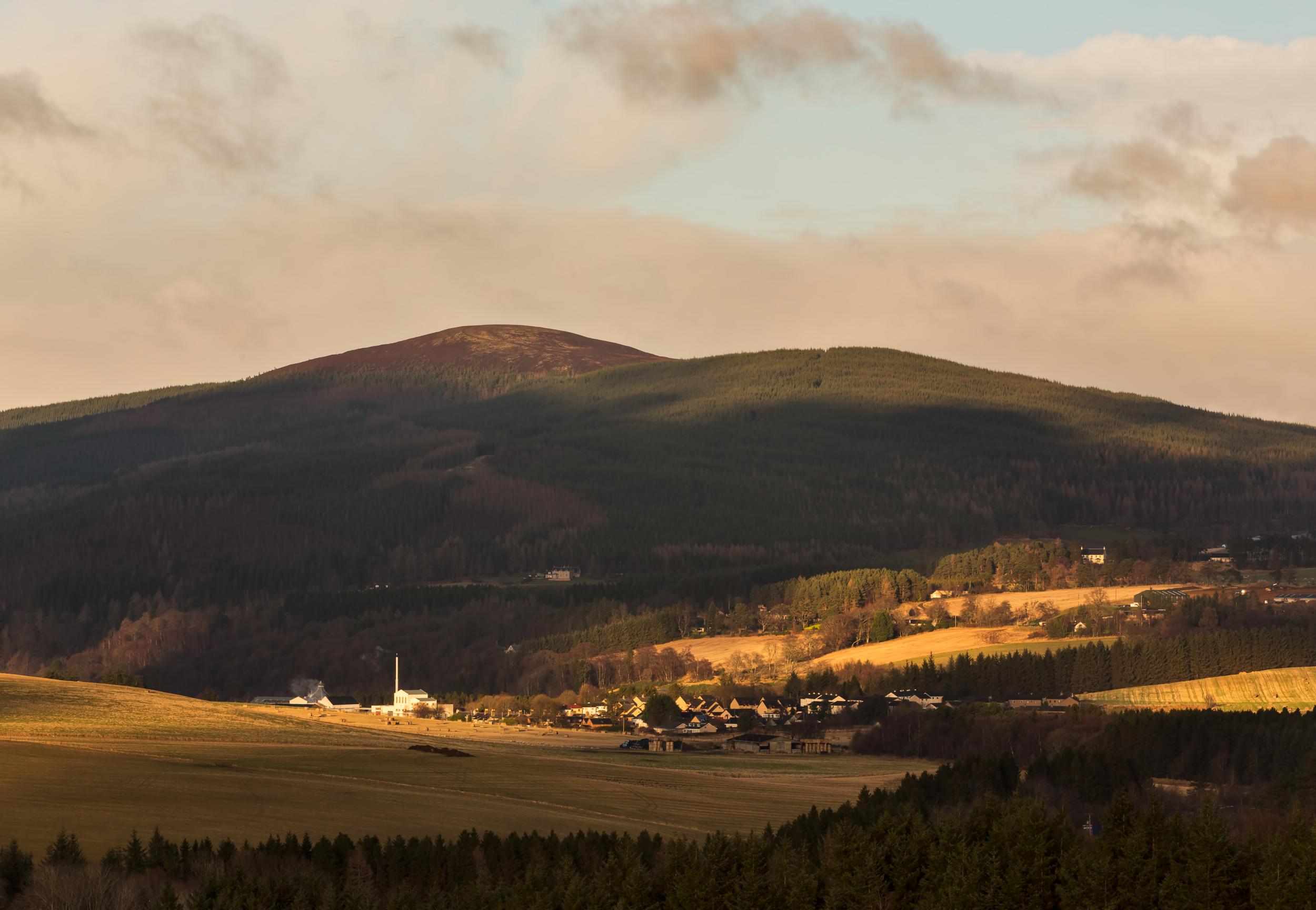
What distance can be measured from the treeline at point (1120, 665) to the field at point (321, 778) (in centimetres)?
3408

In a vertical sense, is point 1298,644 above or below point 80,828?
above

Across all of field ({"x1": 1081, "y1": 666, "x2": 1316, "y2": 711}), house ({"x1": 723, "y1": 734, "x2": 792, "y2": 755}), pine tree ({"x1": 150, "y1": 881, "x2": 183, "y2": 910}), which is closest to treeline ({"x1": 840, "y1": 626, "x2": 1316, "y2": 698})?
field ({"x1": 1081, "y1": 666, "x2": 1316, "y2": 711})

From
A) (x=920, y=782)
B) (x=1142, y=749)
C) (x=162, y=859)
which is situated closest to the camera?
(x=162, y=859)

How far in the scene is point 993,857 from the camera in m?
83.3

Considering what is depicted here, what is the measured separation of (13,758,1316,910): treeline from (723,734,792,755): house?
223 feet

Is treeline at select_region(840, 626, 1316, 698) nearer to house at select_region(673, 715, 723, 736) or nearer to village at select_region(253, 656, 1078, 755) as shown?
village at select_region(253, 656, 1078, 755)

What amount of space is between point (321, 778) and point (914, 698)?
290 feet

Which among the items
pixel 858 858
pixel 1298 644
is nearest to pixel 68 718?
pixel 858 858

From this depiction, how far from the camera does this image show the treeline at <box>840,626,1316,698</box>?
181 meters

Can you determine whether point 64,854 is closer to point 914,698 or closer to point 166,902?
point 166,902

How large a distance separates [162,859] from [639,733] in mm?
100726

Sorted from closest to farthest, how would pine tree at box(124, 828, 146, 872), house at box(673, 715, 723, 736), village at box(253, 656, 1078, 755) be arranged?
pine tree at box(124, 828, 146, 872), village at box(253, 656, 1078, 755), house at box(673, 715, 723, 736)

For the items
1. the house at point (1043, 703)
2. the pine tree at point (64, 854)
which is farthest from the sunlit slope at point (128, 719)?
the house at point (1043, 703)

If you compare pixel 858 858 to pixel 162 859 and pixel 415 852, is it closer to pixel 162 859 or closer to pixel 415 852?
pixel 415 852
